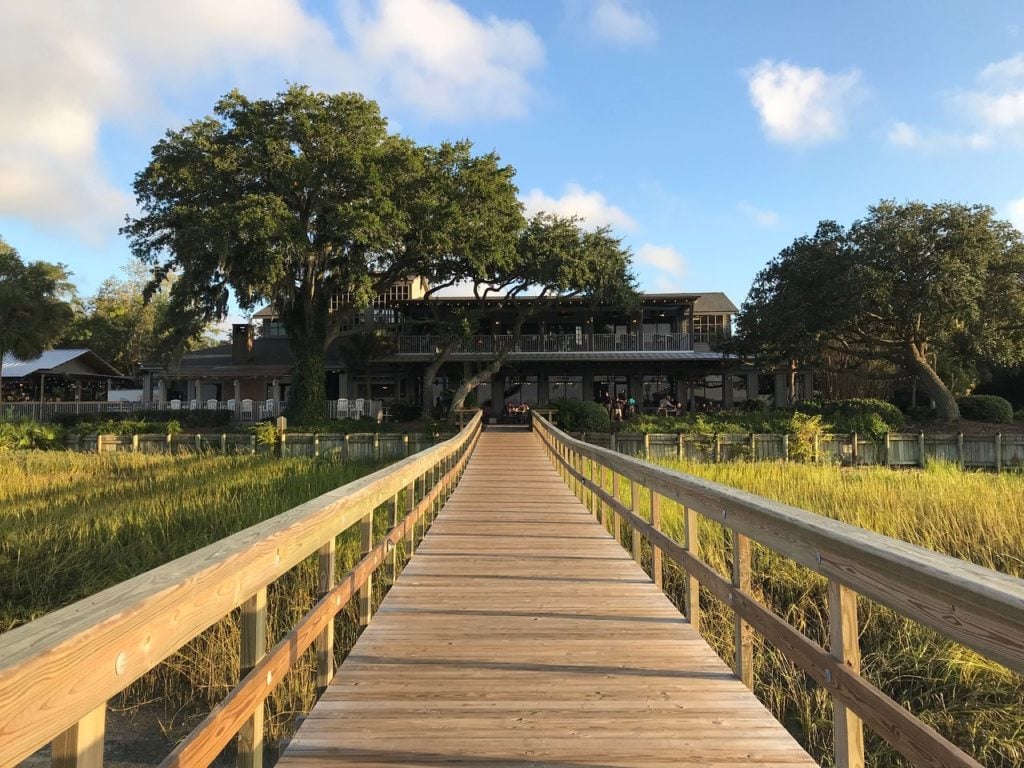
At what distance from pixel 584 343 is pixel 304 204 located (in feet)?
47.8

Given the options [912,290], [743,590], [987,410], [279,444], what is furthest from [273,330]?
[743,590]

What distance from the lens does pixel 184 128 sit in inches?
886

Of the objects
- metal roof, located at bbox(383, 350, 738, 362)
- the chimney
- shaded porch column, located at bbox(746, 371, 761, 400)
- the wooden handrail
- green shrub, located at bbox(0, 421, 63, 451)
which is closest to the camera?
the wooden handrail

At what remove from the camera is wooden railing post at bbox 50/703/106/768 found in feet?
3.68

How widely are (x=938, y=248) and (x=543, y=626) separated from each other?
2518 centimetres

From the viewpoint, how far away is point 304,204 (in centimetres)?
2272

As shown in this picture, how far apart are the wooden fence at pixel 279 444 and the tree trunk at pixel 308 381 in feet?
13.7

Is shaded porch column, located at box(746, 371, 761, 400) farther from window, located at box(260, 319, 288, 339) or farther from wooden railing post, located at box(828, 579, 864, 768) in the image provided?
wooden railing post, located at box(828, 579, 864, 768)

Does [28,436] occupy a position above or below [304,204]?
below

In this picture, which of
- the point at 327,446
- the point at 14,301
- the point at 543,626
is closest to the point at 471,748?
the point at 543,626

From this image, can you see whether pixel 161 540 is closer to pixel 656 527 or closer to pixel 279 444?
pixel 656 527

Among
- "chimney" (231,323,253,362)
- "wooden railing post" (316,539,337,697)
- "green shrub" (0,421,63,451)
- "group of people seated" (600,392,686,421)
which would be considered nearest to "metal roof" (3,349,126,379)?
"chimney" (231,323,253,362)

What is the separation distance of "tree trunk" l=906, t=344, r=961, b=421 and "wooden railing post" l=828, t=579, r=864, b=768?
2755cm

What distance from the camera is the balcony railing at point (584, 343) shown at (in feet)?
99.7
